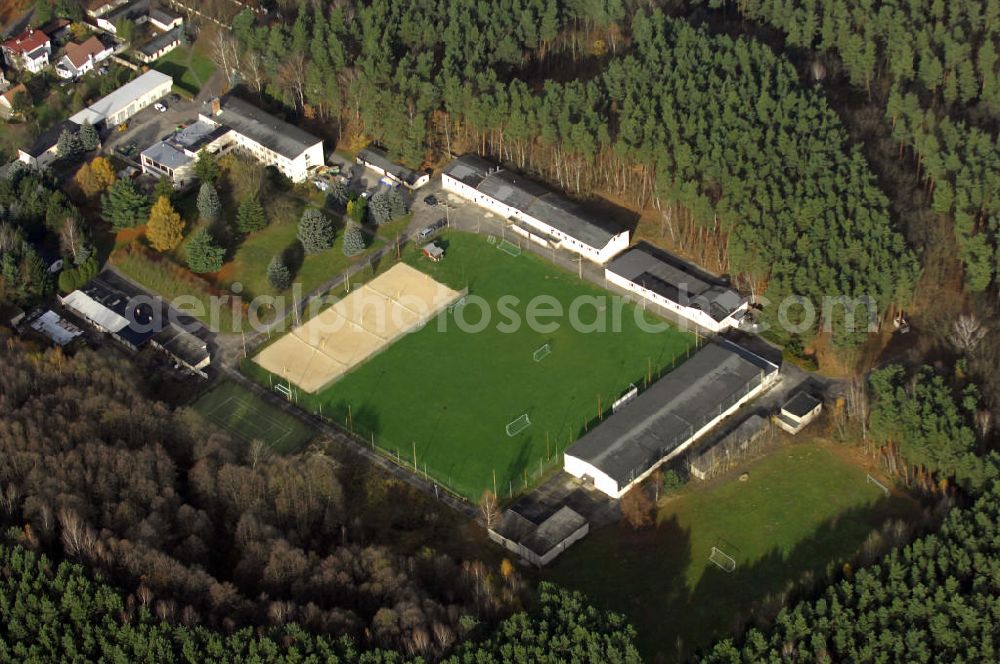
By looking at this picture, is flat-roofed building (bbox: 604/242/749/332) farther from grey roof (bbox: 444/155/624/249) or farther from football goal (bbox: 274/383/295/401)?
football goal (bbox: 274/383/295/401)

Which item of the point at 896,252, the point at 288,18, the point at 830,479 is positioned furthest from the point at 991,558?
the point at 288,18

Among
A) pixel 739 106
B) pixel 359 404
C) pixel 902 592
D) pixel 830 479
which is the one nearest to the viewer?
pixel 902 592

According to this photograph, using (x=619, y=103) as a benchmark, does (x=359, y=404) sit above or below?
below

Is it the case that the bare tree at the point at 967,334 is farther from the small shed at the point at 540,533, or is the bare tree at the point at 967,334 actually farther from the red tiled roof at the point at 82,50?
the red tiled roof at the point at 82,50

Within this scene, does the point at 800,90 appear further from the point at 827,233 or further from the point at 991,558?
the point at 991,558

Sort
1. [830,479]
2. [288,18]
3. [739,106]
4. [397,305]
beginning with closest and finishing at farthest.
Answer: [830,479] → [397,305] → [739,106] → [288,18]

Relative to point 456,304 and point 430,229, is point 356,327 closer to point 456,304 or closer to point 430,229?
point 456,304
